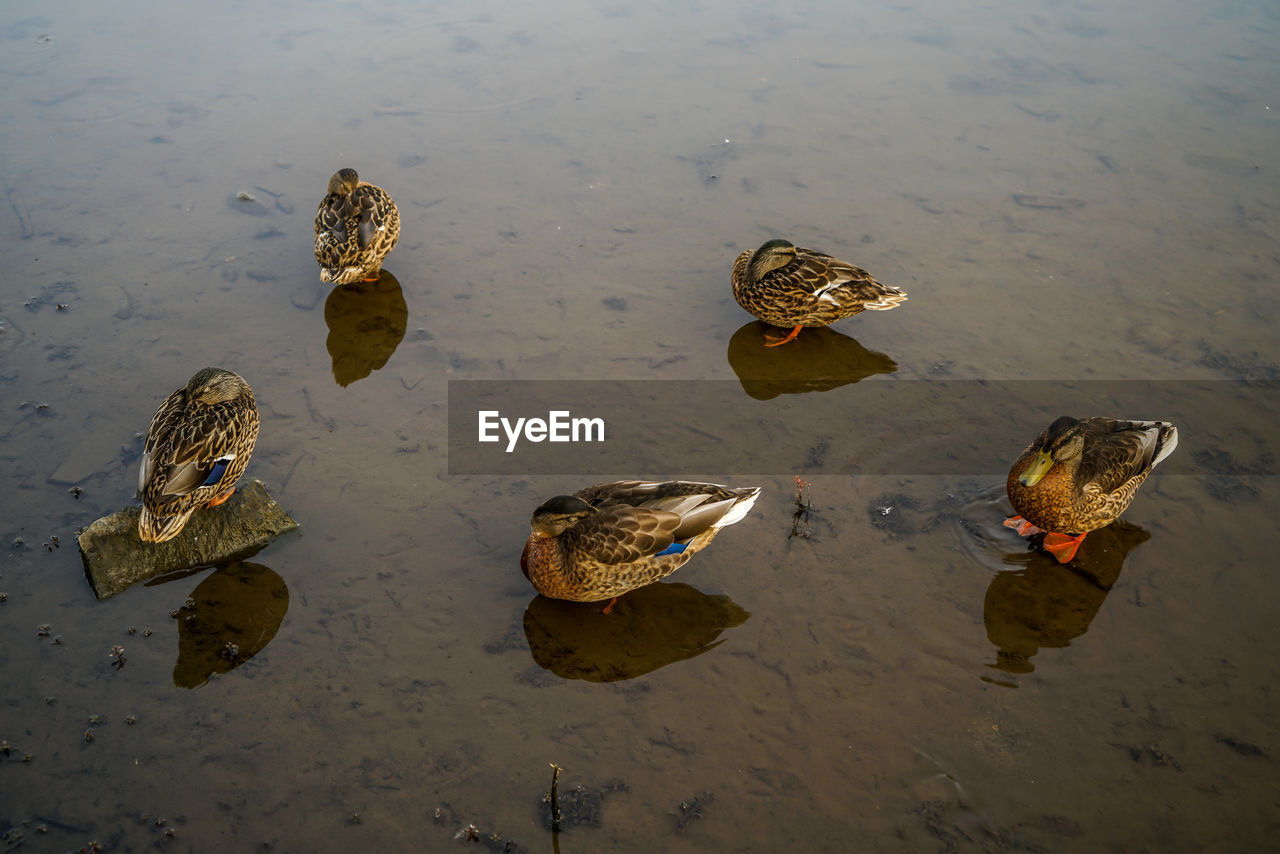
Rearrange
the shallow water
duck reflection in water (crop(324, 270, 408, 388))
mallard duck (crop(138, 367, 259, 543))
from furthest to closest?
duck reflection in water (crop(324, 270, 408, 388)) → mallard duck (crop(138, 367, 259, 543)) → the shallow water

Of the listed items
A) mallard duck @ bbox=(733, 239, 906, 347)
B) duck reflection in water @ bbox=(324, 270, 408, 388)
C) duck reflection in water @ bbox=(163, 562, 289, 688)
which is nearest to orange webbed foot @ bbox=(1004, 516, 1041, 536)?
mallard duck @ bbox=(733, 239, 906, 347)

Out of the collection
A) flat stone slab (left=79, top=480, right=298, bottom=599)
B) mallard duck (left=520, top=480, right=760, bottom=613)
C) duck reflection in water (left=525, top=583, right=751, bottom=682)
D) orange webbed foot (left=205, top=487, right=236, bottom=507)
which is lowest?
duck reflection in water (left=525, top=583, right=751, bottom=682)

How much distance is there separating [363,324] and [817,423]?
3.61m

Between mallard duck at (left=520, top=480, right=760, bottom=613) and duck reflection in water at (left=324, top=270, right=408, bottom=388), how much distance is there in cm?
252

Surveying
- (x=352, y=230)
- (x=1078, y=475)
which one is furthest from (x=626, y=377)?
(x=1078, y=475)

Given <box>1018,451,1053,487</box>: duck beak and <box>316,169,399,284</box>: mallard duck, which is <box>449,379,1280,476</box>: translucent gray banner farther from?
<box>316,169,399,284</box>: mallard duck

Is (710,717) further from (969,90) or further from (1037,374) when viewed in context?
(969,90)

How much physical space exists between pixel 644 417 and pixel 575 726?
2495mm

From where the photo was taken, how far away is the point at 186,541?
5.48 metres

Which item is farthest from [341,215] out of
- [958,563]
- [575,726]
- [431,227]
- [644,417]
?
[958,563]

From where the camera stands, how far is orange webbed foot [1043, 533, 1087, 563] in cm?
571

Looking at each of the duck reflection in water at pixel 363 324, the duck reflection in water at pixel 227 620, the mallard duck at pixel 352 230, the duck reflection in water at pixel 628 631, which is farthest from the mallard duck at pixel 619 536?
the mallard duck at pixel 352 230

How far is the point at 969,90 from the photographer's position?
1054 centimetres

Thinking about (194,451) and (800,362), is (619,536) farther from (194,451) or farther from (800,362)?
(800,362)
